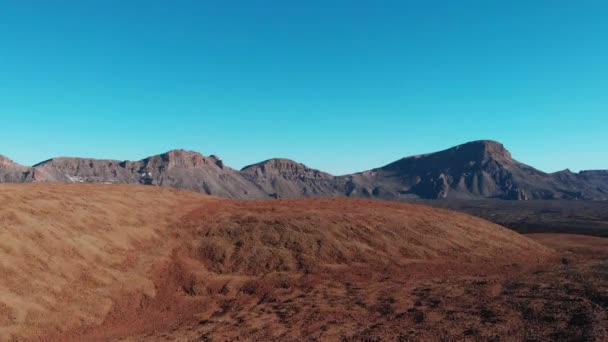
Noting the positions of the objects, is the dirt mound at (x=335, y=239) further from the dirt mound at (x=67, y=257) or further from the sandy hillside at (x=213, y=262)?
the dirt mound at (x=67, y=257)

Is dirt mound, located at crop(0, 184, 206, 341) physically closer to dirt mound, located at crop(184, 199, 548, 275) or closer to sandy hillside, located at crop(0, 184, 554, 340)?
sandy hillside, located at crop(0, 184, 554, 340)

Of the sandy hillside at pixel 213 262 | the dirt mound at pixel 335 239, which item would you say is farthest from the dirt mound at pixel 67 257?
the dirt mound at pixel 335 239

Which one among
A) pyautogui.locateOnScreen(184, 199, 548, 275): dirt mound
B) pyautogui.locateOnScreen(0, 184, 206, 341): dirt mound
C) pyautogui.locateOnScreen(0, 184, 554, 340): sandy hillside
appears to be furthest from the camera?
pyautogui.locateOnScreen(184, 199, 548, 275): dirt mound

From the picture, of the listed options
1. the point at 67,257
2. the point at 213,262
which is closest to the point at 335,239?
the point at 213,262

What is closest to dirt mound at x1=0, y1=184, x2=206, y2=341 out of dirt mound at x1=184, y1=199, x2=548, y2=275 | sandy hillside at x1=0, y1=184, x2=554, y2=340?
sandy hillside at x1=0, y1=184, x2=554, y2=340

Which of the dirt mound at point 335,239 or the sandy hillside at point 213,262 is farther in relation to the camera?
the dirt mound at point 335,239

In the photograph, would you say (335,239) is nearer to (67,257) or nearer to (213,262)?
(213,262)

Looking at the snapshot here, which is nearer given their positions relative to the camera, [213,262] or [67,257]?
[67,257]

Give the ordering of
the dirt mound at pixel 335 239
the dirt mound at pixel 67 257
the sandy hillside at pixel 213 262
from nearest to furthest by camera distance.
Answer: the dirt mound at pixel 67 257 → the sandy hillside at pixel 213 262 → the dirt mound at pixel 335 239
